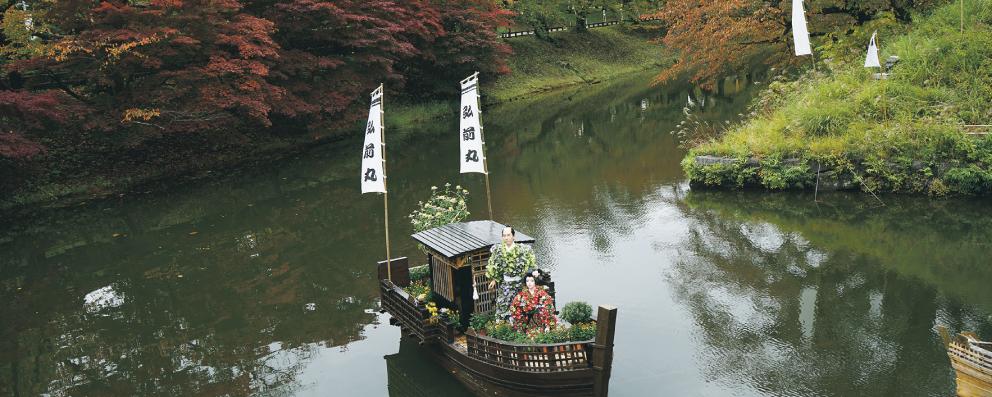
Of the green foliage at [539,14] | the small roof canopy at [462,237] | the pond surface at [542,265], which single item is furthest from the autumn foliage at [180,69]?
the green foliage at [539,14]

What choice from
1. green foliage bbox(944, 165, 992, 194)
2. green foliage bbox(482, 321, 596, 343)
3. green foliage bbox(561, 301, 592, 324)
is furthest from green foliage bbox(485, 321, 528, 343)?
green foliage bbox(944, 165, 992, 194)

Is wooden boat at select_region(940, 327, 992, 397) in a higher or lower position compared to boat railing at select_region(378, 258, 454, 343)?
higher

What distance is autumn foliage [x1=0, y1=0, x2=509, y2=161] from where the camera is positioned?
A: 2545 centimetres

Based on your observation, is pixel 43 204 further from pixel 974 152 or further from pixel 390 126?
pixel 974 152

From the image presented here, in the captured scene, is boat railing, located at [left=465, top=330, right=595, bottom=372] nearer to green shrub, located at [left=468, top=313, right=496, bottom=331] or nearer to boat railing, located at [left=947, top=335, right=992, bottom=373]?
green shrub, located at [left=468, top=313, right=496, bottom=331]

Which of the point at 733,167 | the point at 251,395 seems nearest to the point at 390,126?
the point at 733,167

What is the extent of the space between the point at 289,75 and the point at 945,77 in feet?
82.1

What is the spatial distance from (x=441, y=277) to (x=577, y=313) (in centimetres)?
261

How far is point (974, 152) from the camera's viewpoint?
58.0 feet

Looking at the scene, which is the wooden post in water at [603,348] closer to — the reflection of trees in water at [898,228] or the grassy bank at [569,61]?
the reflection of trees in water at [898,228]

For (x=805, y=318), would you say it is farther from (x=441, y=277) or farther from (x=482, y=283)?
(x=441, y=277)

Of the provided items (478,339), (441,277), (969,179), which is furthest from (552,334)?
(969,179)

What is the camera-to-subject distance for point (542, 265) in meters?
15.7

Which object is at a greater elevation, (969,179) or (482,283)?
(482,283)
